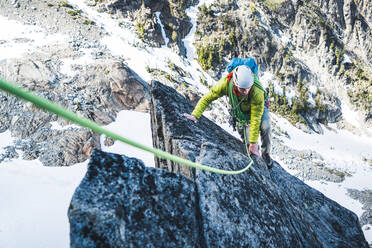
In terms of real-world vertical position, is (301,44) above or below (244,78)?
above

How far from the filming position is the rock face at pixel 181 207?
Answer: 70.5 inches

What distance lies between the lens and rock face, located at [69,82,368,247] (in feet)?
5.87

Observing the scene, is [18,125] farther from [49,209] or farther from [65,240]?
[65,240]

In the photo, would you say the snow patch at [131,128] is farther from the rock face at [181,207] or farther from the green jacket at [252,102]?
the rock face at [181,207]

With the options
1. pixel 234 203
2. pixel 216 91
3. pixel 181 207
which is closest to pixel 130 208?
pixel 181 207

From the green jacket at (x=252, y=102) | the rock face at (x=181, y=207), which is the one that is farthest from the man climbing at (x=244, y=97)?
the rock face at (x=181, y=207)

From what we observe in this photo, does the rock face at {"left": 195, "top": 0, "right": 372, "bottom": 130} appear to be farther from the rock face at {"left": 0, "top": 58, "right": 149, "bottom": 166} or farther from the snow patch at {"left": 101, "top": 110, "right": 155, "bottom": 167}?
the snow patch at {"left": 101, "top": 110, "right": 155, "bottom": 167}

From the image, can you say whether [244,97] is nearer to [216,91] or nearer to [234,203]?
[216,91]

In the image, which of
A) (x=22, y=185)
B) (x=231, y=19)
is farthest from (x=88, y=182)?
(x=231, y=19)

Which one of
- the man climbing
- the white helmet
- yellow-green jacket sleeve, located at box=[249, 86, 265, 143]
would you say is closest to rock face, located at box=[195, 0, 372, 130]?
the man climbing

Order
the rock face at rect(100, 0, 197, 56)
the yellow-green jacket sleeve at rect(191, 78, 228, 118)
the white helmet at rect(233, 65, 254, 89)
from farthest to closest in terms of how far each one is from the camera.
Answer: the rock face at rect(100, 0, 197, 56) < the yellow-green jacket sleeve at rect(191, 78, 228, 118) < the white helmet at rect(233, 65, 254, 89)

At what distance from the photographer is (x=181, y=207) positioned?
2352mm

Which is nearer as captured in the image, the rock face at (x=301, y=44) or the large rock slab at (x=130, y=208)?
the large rock slab at (x=130, y=208)

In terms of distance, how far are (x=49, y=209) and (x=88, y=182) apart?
12.4 m
